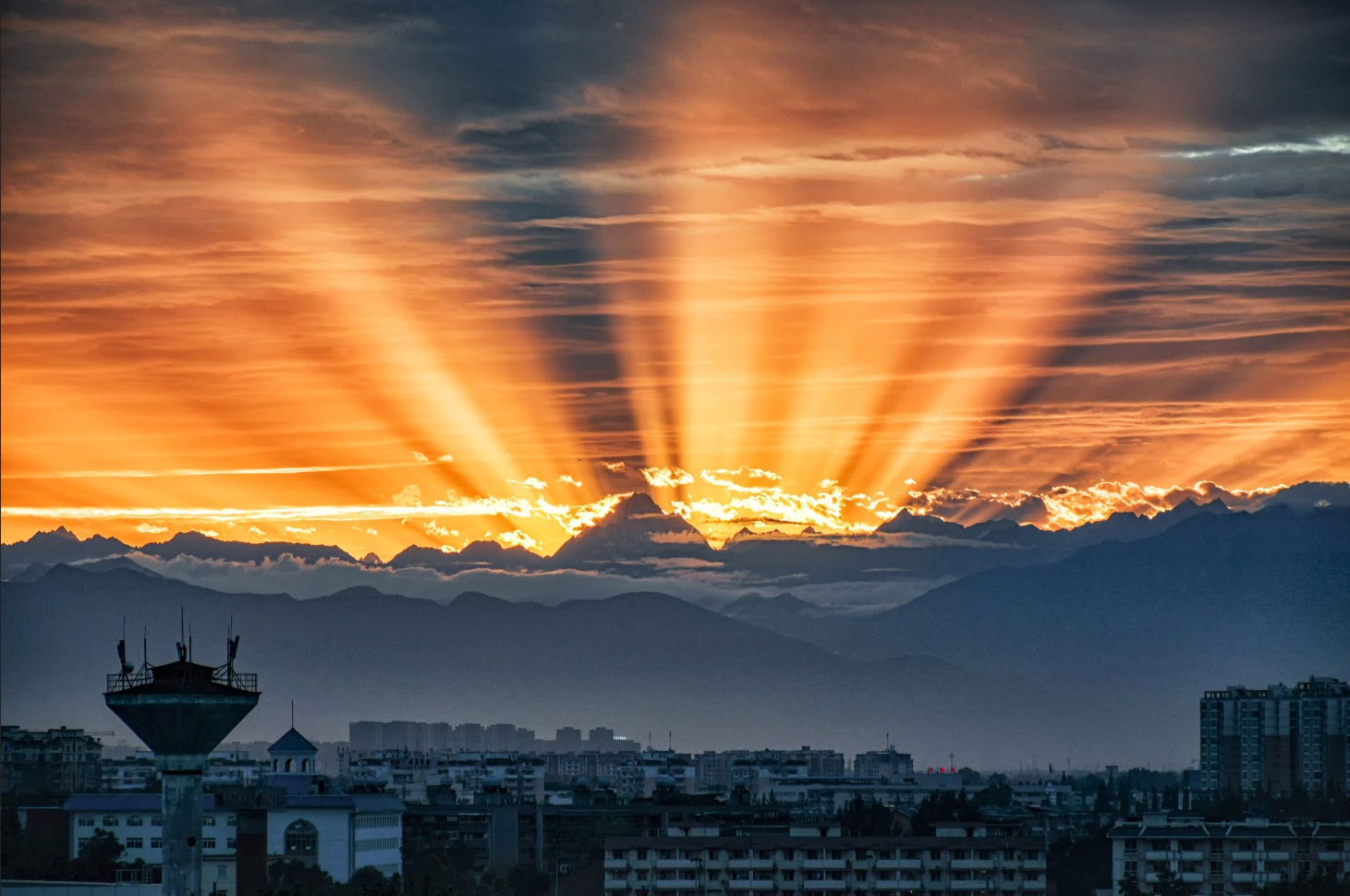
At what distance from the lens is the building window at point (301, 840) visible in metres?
59.1

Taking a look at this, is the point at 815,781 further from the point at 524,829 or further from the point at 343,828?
the point at 343,828

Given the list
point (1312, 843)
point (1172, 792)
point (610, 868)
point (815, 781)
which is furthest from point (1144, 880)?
point (815, 781)

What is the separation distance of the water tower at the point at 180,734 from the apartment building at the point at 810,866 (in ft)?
59.7

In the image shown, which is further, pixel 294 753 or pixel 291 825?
pixel 294 753

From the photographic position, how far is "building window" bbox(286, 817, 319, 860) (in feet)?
194

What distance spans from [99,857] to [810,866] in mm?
20367

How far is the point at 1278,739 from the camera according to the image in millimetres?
114438

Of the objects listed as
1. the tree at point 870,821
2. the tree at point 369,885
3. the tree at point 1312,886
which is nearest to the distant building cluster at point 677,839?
the tree at point 870,821

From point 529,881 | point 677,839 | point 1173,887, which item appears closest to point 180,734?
point 677,839

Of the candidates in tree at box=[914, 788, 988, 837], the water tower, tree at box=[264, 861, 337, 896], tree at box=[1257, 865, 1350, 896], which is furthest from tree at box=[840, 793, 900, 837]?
the water tower

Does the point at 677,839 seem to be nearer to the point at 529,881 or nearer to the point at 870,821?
the point at 529,881

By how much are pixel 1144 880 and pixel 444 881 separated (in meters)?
19.5

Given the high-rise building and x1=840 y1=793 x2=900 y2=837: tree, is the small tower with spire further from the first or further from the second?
the high-rise building

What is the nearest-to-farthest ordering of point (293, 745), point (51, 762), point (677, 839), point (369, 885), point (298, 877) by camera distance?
point (369, 885) → point (677, 839) → point (298, 877) → point (293, 745) → point (51, 762)
